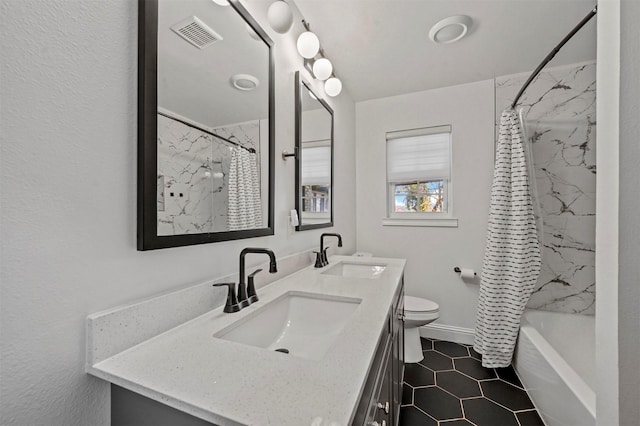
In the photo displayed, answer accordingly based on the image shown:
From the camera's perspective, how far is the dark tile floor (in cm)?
150

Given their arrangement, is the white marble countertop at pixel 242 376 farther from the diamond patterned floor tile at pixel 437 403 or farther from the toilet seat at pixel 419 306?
the toilet seat at pixel 419 306

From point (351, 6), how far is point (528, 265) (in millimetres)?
2043

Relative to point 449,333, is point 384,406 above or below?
above

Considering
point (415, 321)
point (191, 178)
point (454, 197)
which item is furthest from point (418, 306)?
point (191, 178)

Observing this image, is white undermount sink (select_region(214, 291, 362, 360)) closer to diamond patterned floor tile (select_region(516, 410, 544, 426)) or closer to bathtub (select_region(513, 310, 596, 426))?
bathtub (select_region(513, 310, 596, 426))

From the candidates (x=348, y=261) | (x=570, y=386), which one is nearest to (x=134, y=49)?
(x=348, y=261)

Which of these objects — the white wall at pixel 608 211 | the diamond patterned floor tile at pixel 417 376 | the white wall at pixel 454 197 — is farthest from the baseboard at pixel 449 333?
the white wall at pixel 608 211

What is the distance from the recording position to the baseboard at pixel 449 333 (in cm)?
237

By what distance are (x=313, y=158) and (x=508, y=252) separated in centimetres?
154

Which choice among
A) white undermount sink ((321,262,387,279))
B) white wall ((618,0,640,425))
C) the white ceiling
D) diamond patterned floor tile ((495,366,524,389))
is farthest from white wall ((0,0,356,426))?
diamond patterned floor tile ((495,366,524,389))

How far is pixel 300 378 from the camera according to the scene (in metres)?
0.54

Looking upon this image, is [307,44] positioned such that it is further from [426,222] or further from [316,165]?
[426,222]

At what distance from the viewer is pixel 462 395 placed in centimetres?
169

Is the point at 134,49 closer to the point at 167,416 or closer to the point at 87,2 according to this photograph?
the point at 87,2
